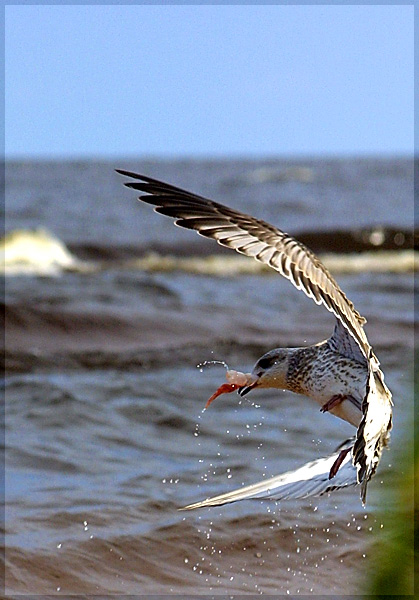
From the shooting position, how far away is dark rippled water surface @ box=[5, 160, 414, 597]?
13.2 feet

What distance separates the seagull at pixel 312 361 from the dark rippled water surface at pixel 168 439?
0.17m

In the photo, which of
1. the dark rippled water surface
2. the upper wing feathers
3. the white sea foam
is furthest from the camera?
the white sea foam

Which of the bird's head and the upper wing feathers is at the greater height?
the upper wing feathers

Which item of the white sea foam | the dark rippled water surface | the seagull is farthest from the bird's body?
the white sea foam

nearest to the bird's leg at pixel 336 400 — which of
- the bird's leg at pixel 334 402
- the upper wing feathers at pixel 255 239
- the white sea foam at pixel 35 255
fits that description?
the bird's leg at pixel 334 402

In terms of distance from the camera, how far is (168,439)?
582 centimetres

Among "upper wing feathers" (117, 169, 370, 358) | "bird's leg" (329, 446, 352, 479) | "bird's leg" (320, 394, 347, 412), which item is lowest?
"bird's leg" (329, 446, 352, 479)

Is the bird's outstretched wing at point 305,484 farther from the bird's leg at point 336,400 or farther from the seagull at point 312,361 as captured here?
the bird's leg at point 336,400

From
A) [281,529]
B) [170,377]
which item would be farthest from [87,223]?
[281,529]

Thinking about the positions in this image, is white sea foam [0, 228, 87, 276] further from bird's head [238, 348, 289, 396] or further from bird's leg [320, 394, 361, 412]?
bird's leg [320, 394, 361, 412]

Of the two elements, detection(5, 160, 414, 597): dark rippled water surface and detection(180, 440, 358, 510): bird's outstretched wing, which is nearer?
detection(180, 440, 358, 510): bird's outstretched wing

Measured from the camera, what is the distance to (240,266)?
1534 centimetres

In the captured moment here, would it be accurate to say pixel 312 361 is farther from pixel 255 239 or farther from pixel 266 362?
pixel 255 239

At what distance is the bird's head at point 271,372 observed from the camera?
11.2ft
